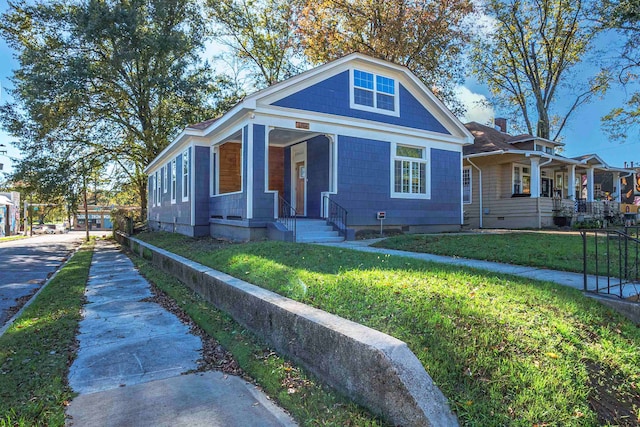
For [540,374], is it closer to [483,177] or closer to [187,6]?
[483,177]

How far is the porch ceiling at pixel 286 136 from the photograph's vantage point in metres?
13.0

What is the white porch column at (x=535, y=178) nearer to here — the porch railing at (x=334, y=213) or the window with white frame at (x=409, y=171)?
the window with white frame at (x=409, y=171)

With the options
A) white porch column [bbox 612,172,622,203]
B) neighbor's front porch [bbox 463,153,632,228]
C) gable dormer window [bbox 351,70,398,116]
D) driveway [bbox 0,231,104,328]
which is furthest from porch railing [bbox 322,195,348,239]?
white porch column [bbox 612,172,622,203]

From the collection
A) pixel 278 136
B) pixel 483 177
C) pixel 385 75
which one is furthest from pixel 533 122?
pixel 278 136

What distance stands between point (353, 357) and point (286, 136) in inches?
468

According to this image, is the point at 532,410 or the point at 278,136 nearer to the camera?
the point at 532,410

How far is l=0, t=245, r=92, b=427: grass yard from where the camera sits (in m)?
2.96

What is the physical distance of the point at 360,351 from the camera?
2.79 meters

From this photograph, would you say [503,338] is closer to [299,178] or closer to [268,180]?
[268,180]

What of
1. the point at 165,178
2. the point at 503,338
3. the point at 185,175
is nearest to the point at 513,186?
the point at 185,175

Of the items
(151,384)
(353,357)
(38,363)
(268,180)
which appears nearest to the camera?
(353,357)

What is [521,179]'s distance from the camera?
2028 cm

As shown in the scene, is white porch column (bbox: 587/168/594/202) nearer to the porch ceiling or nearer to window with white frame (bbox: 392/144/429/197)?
window with white frame (bbox: 392/144/429/197)

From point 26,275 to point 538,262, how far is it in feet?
43.5
